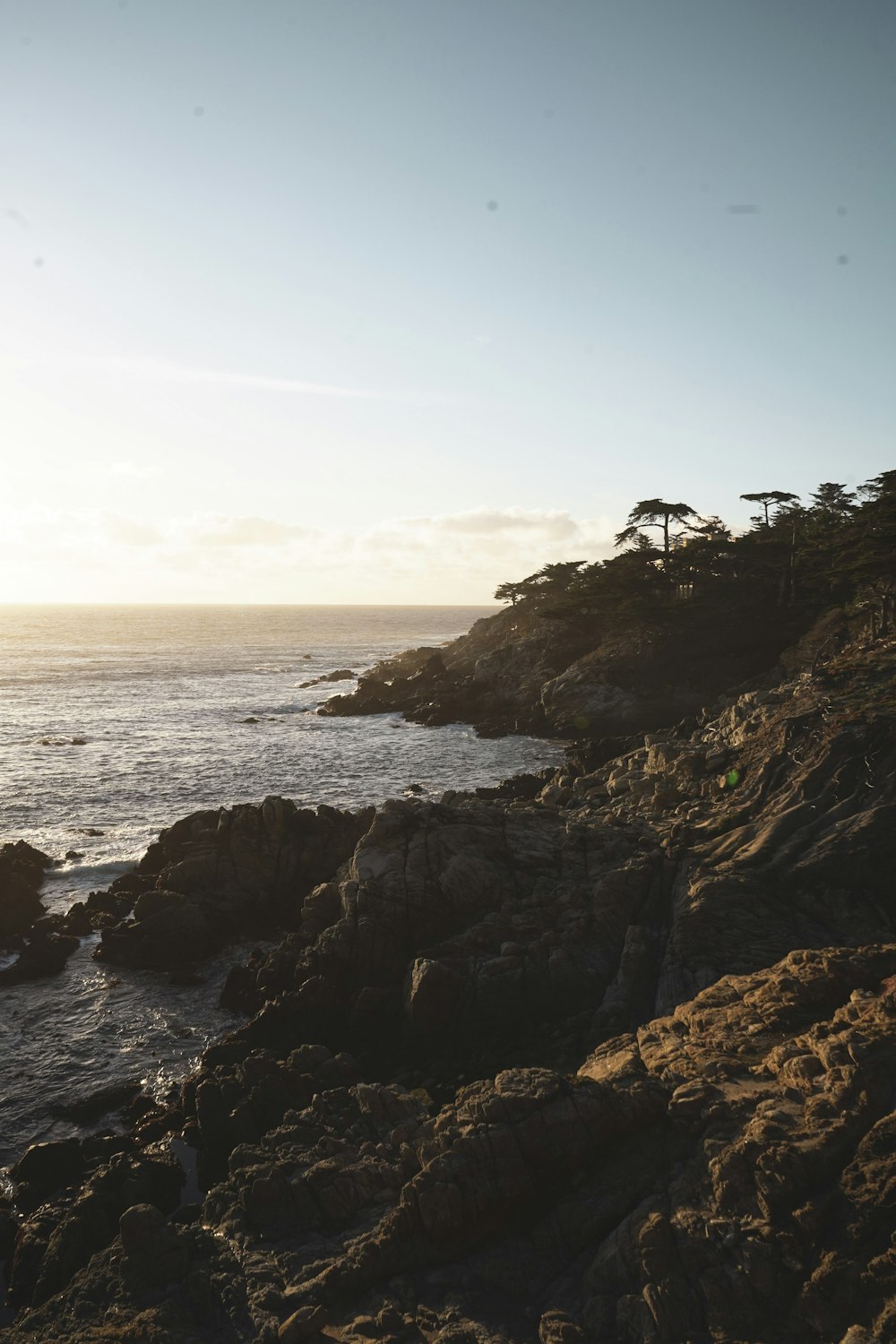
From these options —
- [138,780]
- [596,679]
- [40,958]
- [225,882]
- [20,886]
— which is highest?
[596,679]

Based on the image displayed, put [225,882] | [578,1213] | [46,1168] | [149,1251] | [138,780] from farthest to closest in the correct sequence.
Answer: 1. [138,780]
2. [225,882]
3. [46,1168]
4. [149,1251]
5. [578,1213]

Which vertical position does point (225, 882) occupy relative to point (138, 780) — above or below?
below

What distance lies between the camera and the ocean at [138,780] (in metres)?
21.8

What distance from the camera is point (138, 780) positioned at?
52.1 m

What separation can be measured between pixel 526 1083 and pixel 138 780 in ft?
146

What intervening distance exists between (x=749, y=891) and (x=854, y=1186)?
11616 mm

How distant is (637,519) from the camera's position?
2985 inches

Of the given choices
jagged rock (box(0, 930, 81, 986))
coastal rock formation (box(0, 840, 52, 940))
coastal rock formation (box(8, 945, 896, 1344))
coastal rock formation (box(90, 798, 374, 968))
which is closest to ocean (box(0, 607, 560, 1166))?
jagged rock (box(0, 930, 81, 986))

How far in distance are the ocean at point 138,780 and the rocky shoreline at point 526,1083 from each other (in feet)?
6.61

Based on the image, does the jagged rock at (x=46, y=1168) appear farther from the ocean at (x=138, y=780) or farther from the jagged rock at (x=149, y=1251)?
the jagged rock at (x=149, y=1251)

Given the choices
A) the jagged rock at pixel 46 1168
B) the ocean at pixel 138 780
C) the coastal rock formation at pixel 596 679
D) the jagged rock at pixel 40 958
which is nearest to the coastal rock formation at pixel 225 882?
the ocean at pixel 138 780

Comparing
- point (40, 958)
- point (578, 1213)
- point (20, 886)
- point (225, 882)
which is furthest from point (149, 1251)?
point (20, 886)

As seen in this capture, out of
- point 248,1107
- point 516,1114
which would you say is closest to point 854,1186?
point 516,1114

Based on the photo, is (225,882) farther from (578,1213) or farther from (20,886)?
(578,1213)
